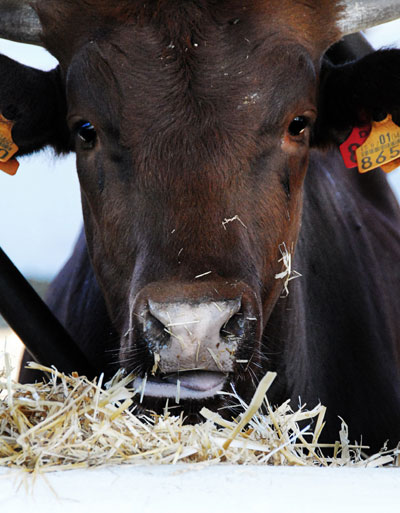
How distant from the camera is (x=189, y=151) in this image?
2.59 meters

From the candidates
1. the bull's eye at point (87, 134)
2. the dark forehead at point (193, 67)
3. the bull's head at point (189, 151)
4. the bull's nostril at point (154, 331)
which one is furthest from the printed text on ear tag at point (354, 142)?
the bull's nostril at point (154, 331)

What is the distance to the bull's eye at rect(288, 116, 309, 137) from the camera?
115 inches

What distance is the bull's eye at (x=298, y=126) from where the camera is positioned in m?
2.93

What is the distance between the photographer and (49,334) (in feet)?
10.8

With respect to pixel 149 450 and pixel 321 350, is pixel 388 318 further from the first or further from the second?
pixel 149 450

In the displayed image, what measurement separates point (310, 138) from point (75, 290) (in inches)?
66.1

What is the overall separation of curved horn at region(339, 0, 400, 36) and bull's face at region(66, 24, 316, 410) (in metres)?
0.41

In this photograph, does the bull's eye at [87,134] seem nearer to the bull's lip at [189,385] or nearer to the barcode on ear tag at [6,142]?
the barcode on ear tag at [6,142]

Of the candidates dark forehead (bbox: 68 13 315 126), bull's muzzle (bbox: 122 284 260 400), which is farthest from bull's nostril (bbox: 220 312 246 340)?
dark forehead (bbox: 68 13 315 126)

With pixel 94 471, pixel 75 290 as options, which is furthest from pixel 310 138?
pixel 94 471

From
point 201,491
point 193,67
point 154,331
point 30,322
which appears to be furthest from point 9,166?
point 201,491

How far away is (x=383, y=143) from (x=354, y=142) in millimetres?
137

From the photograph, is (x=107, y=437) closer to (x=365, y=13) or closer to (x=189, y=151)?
(x=189, y=151)

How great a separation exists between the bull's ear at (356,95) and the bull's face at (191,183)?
300 millimetres
